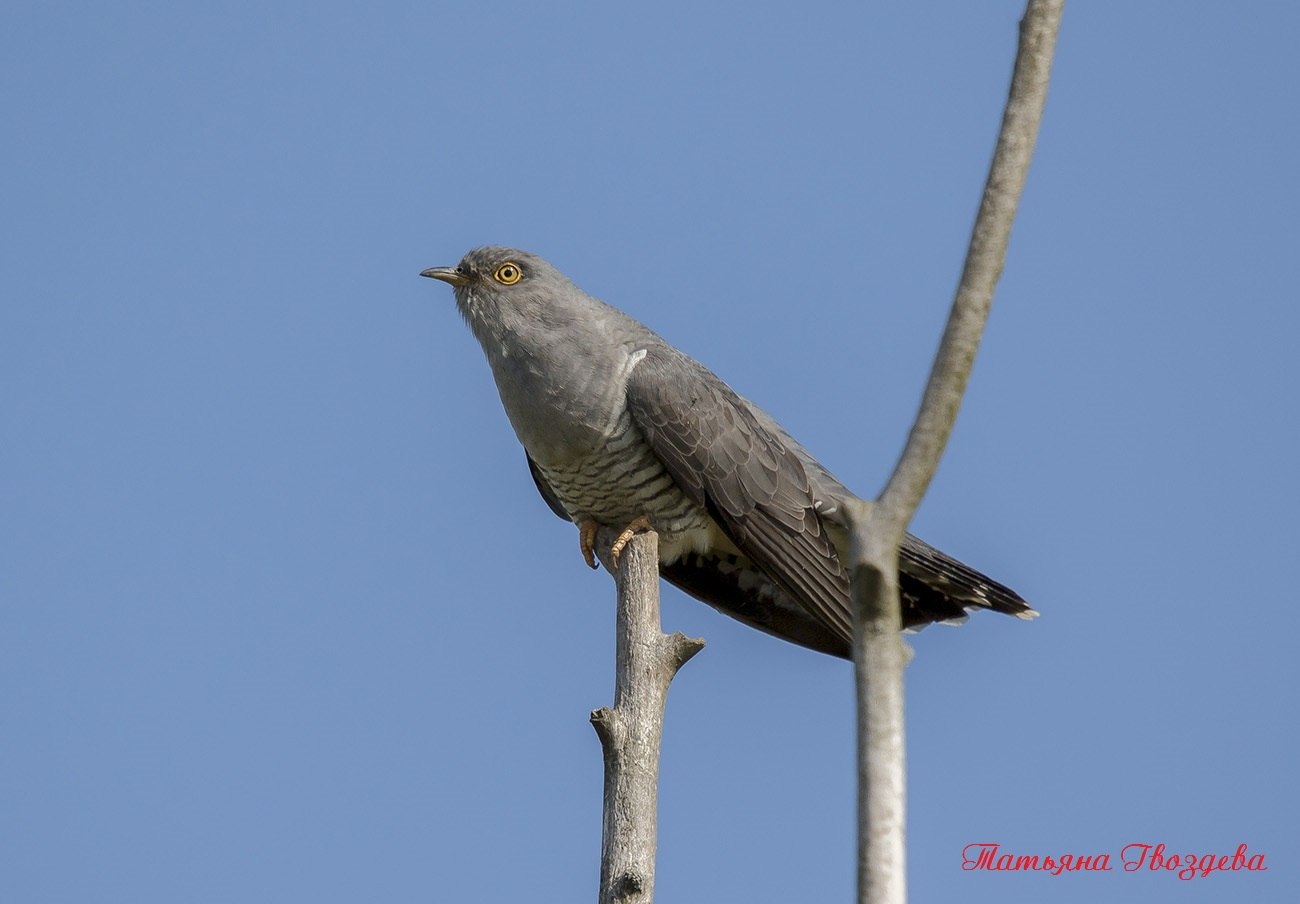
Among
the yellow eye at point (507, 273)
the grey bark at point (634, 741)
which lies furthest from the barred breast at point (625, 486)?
the grey bark at point (634, 741)

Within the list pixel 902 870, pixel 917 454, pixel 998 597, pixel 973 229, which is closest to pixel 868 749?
pixel 902 870

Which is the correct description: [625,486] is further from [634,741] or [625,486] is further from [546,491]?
[634,741]

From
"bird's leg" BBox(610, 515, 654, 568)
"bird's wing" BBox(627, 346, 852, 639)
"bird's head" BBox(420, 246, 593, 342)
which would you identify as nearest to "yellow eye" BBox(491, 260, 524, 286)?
"bird's head" BBox(420, 246, 593, 342)

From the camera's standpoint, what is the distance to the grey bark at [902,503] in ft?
5.81

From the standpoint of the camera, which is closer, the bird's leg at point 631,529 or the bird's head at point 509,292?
the bird's leg at point 631,529

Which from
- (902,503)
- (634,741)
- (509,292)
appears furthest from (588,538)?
(902,503)

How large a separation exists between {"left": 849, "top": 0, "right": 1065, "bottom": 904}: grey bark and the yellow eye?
3643 mm

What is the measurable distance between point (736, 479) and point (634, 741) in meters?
1.85

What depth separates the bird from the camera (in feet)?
16.9

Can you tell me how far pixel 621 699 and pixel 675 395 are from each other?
172 centimetres

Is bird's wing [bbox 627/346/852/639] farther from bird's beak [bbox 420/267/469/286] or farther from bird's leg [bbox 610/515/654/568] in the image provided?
bird's beak [bbox 420/267/469/286]

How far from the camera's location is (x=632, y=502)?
5.28m

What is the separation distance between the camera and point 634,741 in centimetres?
358

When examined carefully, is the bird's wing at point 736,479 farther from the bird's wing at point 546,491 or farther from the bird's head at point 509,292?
the bird's wing at point 546,491
